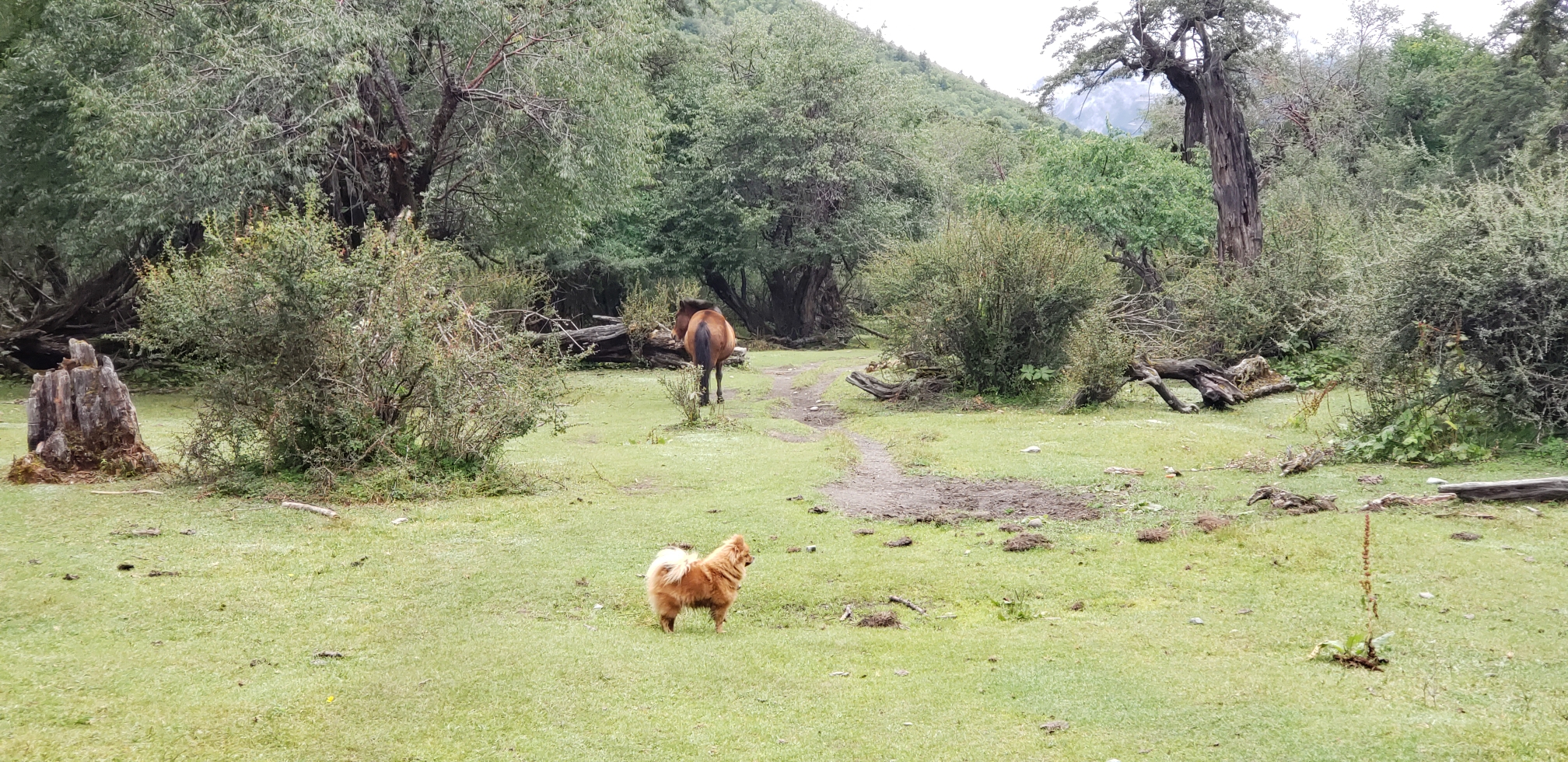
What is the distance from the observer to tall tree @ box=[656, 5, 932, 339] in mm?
31031

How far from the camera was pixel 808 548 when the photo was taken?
8062 mm

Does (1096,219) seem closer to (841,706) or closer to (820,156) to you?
(820,156)

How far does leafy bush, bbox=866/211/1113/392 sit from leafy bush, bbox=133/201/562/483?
8.38 metres

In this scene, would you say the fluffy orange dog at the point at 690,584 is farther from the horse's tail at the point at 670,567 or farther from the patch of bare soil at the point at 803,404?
the patch of bare soil at the point at 803,404

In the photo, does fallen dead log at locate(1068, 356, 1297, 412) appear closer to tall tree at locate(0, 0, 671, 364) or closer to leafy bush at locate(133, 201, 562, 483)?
leafy bush at locate(133, 201, 562, 483)

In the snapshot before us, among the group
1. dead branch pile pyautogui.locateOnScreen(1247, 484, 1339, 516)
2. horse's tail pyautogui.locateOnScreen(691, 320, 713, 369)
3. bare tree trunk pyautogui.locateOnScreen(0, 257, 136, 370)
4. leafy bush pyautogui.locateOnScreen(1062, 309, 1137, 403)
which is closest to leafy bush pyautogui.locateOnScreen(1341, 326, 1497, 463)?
dead branch pile pyautogui.locateOnScreen(1247, 484, 1339, 516)

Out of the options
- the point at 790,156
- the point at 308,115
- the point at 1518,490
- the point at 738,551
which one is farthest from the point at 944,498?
the point at 790,156

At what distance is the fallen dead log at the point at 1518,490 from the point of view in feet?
26.3

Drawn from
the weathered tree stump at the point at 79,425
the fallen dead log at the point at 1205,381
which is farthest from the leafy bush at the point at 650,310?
the weathered tree stump at the point at 79,425

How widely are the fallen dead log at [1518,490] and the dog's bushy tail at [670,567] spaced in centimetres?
621

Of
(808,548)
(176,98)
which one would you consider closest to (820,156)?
(176,98)

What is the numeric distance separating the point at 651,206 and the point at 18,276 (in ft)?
52.2

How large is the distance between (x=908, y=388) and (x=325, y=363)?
34.7 ft

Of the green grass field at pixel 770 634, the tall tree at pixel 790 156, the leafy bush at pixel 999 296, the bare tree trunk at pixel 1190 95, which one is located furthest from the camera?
the tall tree at pixel 790 156
